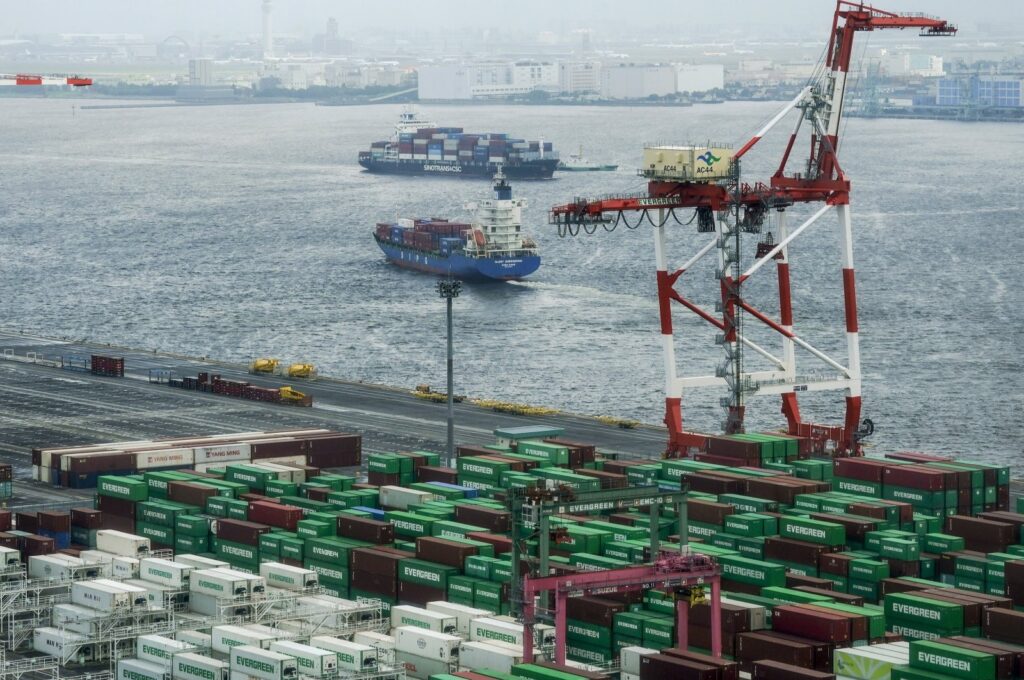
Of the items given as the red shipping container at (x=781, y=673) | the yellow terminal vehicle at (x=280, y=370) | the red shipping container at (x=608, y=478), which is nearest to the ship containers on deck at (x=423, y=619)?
the red shipping container at (x=781, y=673)

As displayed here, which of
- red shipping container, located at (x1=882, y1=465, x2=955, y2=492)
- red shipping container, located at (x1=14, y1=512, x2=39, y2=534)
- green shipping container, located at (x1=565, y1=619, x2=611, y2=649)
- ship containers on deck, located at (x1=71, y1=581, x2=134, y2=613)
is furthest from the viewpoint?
red shipping container, located at (x1=14, y1=512, x2=39, y2=534)

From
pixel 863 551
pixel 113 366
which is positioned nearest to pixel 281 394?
pixel 113 366

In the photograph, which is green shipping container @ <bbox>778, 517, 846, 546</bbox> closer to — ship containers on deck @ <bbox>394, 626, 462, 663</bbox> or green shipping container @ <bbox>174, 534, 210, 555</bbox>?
ship containers on deck @ <bbox>394, 626, 462, 663</bbox>

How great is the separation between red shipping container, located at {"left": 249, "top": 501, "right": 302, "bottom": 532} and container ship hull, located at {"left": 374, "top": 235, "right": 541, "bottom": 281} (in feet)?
303

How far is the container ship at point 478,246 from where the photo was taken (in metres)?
155

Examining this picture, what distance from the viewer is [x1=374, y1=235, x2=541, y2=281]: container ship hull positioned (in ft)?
507

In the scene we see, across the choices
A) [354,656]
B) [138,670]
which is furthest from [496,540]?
[138,670]

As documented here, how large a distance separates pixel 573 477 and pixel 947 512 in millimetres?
11895

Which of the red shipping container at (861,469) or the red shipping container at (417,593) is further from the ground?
the red shipping container at (861,469)

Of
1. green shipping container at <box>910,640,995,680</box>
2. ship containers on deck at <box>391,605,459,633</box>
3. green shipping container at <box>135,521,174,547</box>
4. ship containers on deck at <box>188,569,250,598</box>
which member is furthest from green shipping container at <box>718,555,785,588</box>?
green shipping container at <box>135,521,174,547</box>

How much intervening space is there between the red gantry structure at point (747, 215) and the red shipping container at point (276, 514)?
60.1 ft

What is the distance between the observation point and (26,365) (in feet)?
351

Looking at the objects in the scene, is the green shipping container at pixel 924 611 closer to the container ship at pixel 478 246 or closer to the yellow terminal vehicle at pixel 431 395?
the yellow terminal vehicle at pixel 431 395

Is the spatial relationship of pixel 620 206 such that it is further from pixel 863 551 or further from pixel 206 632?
pixel 206 632
